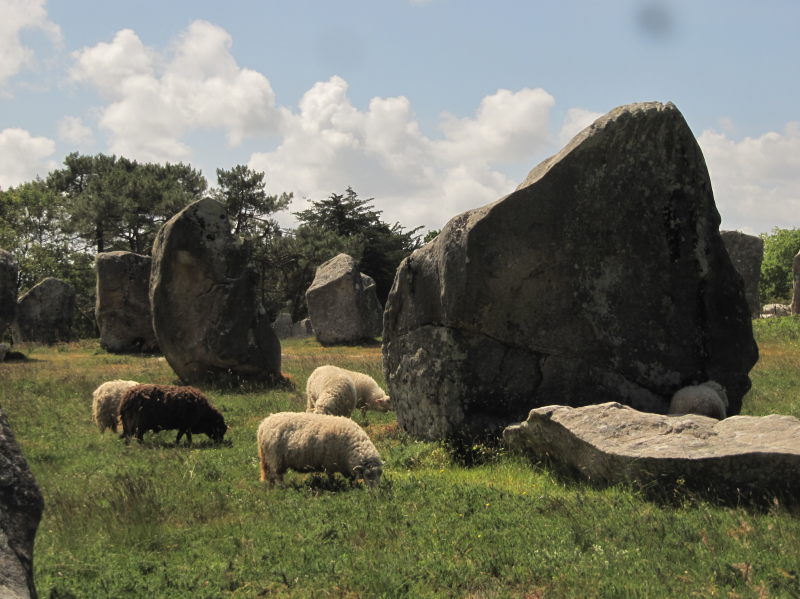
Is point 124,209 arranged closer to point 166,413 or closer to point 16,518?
point 166,413

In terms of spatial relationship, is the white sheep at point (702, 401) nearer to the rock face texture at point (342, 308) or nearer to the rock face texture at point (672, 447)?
the rock face texture at point (672, 447)

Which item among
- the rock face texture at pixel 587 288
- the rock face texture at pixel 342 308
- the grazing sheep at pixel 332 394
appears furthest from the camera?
the rock face texture at pixel 342 308

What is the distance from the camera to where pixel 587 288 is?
1252cm

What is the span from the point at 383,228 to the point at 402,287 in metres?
54.1

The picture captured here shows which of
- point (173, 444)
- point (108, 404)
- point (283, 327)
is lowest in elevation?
point (173, 444)

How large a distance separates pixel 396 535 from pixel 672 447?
11.1 feet

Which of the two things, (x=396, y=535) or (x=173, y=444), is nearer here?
(x=396, y=535)

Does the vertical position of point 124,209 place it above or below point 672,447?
above

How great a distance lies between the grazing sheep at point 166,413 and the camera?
13.5 meters

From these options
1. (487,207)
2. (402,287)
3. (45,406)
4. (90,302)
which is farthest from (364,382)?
(90,302)

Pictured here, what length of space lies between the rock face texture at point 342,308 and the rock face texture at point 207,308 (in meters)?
16.0

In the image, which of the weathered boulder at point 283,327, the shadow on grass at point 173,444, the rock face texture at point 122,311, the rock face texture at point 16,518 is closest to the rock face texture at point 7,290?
the rock face texture at point 122,311

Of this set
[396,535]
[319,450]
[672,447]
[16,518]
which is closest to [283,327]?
[319,450]

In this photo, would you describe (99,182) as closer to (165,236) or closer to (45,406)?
(165,236)
